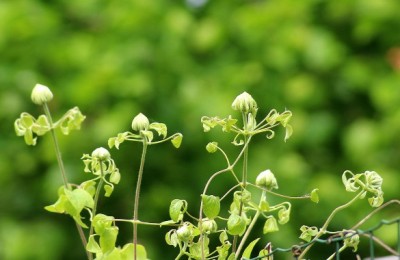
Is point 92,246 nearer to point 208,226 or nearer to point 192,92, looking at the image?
point 208,226

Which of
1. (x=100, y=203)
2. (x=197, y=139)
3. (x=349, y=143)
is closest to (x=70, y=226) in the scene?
(x=100, y=203)

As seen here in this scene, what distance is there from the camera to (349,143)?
306 centimetres

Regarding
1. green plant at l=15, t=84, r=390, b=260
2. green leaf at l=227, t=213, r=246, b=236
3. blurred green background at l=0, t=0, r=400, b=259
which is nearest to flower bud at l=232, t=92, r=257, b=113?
green plant at l=15, t=84, r=390, b=260

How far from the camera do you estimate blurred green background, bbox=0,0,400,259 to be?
3004 mm

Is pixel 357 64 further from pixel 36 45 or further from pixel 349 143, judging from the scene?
pixel 36 45

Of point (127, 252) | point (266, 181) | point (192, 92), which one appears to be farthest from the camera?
point (192, 92)

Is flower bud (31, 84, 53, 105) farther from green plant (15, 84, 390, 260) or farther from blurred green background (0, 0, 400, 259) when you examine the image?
blurred green background (0, 0, 400, 259)

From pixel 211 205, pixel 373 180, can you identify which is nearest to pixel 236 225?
pixel 211 205

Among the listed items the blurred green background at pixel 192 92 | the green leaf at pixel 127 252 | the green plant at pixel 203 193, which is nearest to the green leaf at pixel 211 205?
the green plant at pixel 203 193

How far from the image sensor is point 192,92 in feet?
9.96

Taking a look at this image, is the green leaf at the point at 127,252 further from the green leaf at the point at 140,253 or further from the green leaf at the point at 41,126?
the green leaf at the point at 41,126

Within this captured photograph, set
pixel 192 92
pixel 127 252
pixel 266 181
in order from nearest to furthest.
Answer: pixel 266 181
pixel 127 252
pixel 192 92

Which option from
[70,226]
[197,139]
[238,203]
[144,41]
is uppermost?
[238,203]

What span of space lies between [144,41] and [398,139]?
2.79 ft
